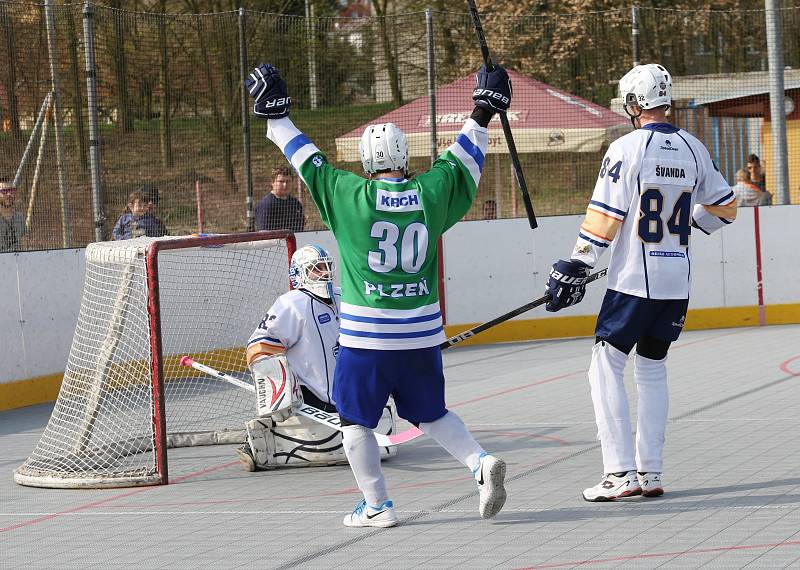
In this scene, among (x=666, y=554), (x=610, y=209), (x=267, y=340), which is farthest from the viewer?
(x=267, y=340)

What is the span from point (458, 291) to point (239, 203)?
2127mm

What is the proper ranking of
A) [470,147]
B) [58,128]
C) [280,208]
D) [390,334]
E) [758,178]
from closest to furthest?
[390,334] → [470,147] → [58,128] → [280,208] → [758,178]

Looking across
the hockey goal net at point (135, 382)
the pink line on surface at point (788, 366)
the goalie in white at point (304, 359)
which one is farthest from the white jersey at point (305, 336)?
the pink line on surface at point (788, 366)

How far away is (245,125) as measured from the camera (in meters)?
12.4

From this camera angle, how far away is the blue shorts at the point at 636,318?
5.87 metres

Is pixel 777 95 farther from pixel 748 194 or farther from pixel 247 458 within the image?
pixel 247 458

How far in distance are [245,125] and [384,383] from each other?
731cm

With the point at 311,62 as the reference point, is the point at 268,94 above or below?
below

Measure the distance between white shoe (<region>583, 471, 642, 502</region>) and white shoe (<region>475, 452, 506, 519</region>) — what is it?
23.1 inches

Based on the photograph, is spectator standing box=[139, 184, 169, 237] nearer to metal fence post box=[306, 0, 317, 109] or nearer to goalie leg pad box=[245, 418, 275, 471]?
metal fence post box=[306, 0, 317, 109]

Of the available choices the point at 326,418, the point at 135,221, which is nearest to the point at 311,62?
the point at 135,221

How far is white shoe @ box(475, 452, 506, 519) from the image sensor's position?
539 centimetres

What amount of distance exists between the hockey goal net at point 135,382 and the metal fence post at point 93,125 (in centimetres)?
231

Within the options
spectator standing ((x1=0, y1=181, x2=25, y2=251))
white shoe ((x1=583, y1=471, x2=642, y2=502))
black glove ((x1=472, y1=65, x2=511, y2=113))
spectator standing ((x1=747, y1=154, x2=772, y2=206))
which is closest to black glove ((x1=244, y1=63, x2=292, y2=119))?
black glove ((x1=472, y1=65, x2=511, y2=113))
